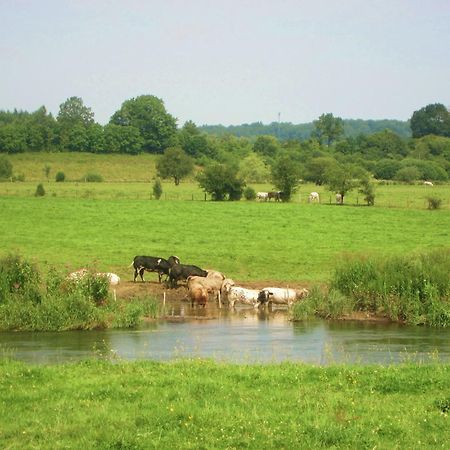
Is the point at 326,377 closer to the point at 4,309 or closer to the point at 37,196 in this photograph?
the point at 4,309

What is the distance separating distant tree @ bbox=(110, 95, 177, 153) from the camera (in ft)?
461

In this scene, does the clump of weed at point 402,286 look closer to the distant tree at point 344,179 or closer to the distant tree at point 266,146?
the distant tree at point 344,179

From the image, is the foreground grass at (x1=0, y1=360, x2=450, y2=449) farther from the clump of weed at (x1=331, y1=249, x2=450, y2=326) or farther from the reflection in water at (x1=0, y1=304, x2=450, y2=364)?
the clump of weed at (x1=331, y1=249, x2=450, y2=326)

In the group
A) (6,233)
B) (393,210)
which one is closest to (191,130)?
(393,210)

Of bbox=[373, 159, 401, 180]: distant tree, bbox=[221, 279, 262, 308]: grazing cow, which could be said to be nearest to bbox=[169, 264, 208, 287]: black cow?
bbox=[221, 279, 262, 308]: grazing cow

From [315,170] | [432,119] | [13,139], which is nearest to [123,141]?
[13,139]

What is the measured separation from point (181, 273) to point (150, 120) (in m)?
119

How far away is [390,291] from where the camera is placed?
26.6 meters

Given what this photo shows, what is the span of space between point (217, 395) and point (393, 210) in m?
43.2

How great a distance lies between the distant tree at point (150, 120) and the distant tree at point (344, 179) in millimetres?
76215

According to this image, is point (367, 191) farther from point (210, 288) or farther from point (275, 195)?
point (210, 288)

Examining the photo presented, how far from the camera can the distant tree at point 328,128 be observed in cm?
16812

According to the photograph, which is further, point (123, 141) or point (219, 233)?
point (123, 141)

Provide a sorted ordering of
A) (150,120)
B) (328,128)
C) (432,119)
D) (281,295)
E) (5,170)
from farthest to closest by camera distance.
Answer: (432,119) < (328,128) < (150,120) < (5,170) < (281,295)
